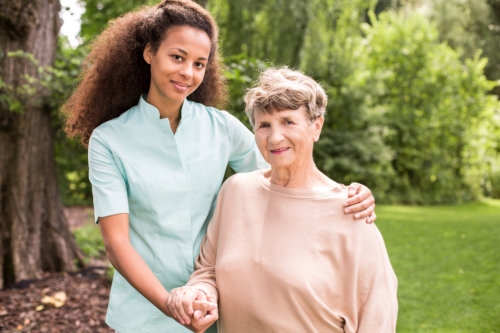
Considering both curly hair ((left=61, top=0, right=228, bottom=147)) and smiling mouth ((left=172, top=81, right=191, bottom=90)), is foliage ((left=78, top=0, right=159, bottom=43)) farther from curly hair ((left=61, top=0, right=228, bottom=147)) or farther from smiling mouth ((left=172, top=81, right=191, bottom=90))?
smiling mouth ((left=172, top=81, right=191, bottom=90))

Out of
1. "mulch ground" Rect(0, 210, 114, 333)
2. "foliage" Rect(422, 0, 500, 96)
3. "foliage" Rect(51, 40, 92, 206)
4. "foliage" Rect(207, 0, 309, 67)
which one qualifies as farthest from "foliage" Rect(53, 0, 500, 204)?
"mulch ground" Rect(0, 210, 114, 333)

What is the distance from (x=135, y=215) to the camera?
82.7 inches

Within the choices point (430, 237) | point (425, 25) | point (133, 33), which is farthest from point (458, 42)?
point (133, 33)

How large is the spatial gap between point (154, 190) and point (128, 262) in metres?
0.28

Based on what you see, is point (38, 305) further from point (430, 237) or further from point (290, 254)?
point (430, 237)

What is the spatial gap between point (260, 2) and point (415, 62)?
21.4 ft

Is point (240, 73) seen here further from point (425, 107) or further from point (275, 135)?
point (425, 107)

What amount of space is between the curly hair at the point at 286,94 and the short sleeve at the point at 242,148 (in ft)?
1.16

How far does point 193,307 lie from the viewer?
1.84 m

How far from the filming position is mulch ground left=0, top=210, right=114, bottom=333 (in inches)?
173

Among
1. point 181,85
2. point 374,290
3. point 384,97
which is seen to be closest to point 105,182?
point 181,85

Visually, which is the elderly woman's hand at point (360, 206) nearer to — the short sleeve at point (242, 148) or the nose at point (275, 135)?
the nose at point (275, 135)

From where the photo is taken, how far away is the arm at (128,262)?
6.31 ft

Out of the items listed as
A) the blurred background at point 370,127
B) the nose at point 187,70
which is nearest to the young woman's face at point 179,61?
the nose at point 187,70
